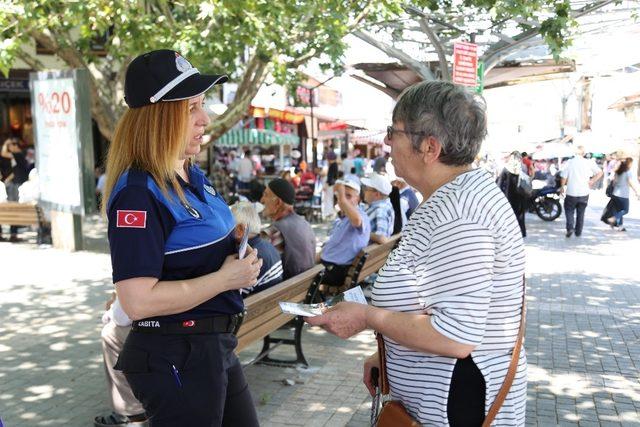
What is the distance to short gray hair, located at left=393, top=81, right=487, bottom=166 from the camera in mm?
1910

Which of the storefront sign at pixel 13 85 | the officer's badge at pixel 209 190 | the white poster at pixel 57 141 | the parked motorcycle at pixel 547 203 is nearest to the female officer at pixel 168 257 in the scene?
the officer's badge at pixel 209 190

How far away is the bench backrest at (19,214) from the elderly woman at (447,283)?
11213 mm

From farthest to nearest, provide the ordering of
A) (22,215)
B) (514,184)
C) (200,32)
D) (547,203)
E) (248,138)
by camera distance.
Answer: (248,138)
(547,203)
(514,184)
(22,215)
(200,32)

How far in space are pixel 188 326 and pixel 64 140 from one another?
9.48 m

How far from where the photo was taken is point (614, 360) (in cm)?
594

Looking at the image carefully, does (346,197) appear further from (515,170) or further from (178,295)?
(515,170)

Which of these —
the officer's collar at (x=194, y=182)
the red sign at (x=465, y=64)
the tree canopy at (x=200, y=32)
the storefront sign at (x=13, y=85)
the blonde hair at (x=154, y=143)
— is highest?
the storefront sign at (x=13, y=85)

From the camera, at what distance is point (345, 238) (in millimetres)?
7121

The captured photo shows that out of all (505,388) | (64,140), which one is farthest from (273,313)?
(64,140)

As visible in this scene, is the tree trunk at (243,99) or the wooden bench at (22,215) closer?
the tree trunk at (243,99)

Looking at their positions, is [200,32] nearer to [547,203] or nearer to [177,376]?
[177,376]

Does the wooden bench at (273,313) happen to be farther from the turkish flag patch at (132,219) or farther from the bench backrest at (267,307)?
the turkish flag patch at (132,219)

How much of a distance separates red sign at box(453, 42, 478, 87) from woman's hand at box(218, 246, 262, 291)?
26.2ft

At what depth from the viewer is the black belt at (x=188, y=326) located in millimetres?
2129
